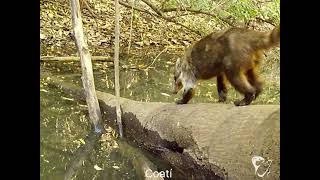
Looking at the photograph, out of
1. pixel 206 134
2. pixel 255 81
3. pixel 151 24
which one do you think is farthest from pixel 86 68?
pixel 255 81

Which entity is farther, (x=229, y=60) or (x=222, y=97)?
(x=222, y=97)

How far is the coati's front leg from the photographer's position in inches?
138

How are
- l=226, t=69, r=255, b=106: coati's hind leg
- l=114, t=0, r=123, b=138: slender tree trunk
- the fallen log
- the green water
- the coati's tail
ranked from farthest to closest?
1. l=114, t=0, r=123, b=138: slender tree trunk
2. l=226, t=69, r=255, b=106: coati's hind leg
3. the green water
4. the coati's tail
5. the fallen log

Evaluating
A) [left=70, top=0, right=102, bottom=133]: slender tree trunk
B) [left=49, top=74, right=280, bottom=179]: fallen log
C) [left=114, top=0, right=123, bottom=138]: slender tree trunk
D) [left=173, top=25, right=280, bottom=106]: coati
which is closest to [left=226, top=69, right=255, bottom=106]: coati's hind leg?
[left=173, top=25, right=280, bottom=106]: coati

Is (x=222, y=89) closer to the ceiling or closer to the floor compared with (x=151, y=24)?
closer to the floor

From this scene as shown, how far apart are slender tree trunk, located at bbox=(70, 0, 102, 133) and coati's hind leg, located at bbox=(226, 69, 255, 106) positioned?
1055 mm

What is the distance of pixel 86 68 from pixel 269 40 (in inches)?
53.5

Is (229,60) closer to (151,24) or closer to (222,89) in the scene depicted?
(222,89)

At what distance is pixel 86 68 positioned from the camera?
143 inches

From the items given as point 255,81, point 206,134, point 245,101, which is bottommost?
point 206,134

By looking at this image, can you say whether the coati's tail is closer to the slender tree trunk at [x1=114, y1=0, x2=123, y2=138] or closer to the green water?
the green water
